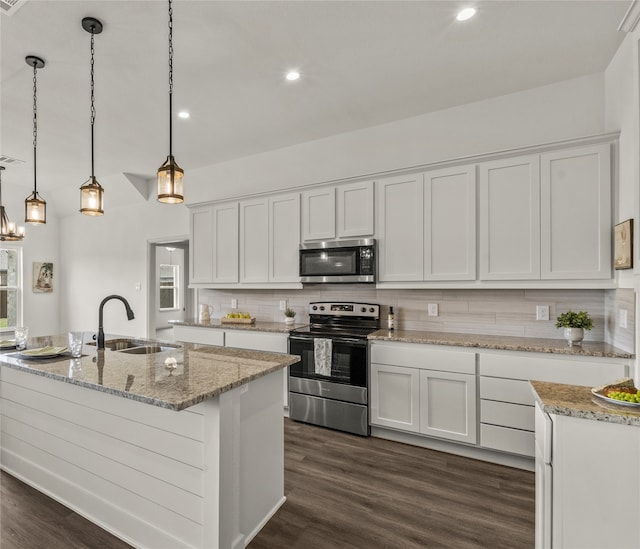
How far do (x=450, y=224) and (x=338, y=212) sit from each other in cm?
110

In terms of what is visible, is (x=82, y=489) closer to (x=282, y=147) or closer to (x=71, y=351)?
(x=71, y=351)

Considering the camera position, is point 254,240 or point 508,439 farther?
point 254,240

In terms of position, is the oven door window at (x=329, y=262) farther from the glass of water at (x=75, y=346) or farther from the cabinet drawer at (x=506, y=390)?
the glass of water at (x=75, y=346)

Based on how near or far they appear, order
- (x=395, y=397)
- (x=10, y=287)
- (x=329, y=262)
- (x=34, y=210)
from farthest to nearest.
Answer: (x=10, y=287) < (x=329, y=262) < (x=395, y=397) < (x=34, y=210)

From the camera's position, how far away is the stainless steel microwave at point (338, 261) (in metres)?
3.35

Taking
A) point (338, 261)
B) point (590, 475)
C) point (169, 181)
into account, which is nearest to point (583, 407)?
point (590, 475)

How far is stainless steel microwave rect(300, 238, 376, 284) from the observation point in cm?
335

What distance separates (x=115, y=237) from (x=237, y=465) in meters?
5.55

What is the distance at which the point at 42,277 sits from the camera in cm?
648

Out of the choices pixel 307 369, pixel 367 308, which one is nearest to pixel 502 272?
pixel 367 308

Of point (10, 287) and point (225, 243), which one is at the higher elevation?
point (225, 243)

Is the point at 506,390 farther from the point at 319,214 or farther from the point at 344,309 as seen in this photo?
the point at 319,214

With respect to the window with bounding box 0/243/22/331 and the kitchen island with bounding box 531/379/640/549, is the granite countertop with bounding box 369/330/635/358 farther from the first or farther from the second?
the window with bounding box 0/243/22/331

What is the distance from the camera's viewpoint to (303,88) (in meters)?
2.96
